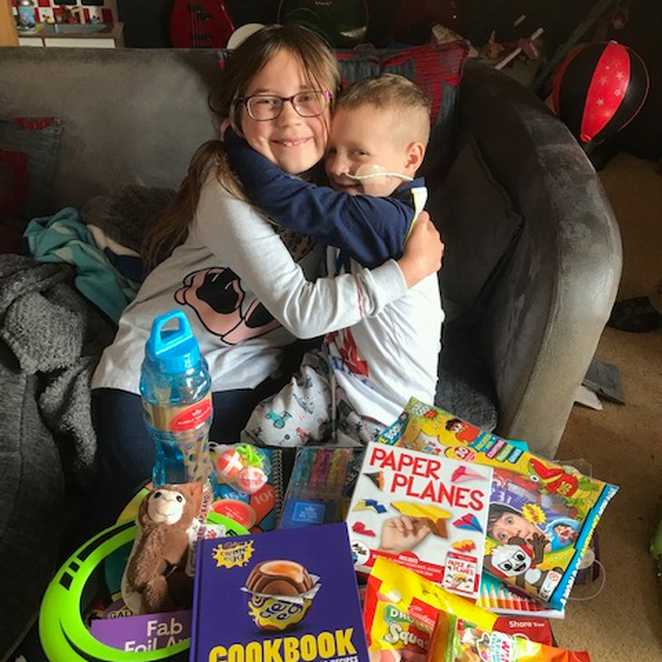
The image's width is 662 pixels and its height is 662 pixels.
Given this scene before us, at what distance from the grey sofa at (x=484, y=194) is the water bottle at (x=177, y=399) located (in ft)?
1.99

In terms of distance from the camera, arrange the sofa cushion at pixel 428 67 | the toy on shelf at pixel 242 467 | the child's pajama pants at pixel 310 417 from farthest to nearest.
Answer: the sofa cushion at pixel 428 67, the child's pajama pants at pixel 310 417, the toy on shelf at pixel 242 467

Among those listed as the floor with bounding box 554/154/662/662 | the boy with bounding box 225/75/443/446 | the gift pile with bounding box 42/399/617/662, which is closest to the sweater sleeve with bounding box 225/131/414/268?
the boy with bounding box 225/75/443/446

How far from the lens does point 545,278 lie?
49.5 inches

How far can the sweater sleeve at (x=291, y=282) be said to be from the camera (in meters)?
1.09

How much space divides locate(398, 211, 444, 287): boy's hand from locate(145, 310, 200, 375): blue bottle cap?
1.32ft

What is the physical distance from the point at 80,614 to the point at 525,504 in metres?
0.54

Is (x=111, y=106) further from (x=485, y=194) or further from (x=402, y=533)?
(x=402, y=533)

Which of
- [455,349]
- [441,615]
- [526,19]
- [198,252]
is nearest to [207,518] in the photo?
[441,615]

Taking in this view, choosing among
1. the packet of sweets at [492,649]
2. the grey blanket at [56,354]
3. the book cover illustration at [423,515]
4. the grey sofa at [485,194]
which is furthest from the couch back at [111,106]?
the packet of sweets at [492,649]

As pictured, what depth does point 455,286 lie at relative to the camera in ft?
5.09

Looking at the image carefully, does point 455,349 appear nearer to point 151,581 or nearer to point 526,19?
point 151,581

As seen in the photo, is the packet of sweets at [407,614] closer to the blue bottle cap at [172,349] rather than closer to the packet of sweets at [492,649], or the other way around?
the packet of sweets at [492,649]

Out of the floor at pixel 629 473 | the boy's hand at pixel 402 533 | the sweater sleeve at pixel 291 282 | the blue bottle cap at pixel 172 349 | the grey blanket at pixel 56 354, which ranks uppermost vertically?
the blue bottle cap at pixel 172 349

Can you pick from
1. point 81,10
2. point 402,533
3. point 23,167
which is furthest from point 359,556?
point 81,10
